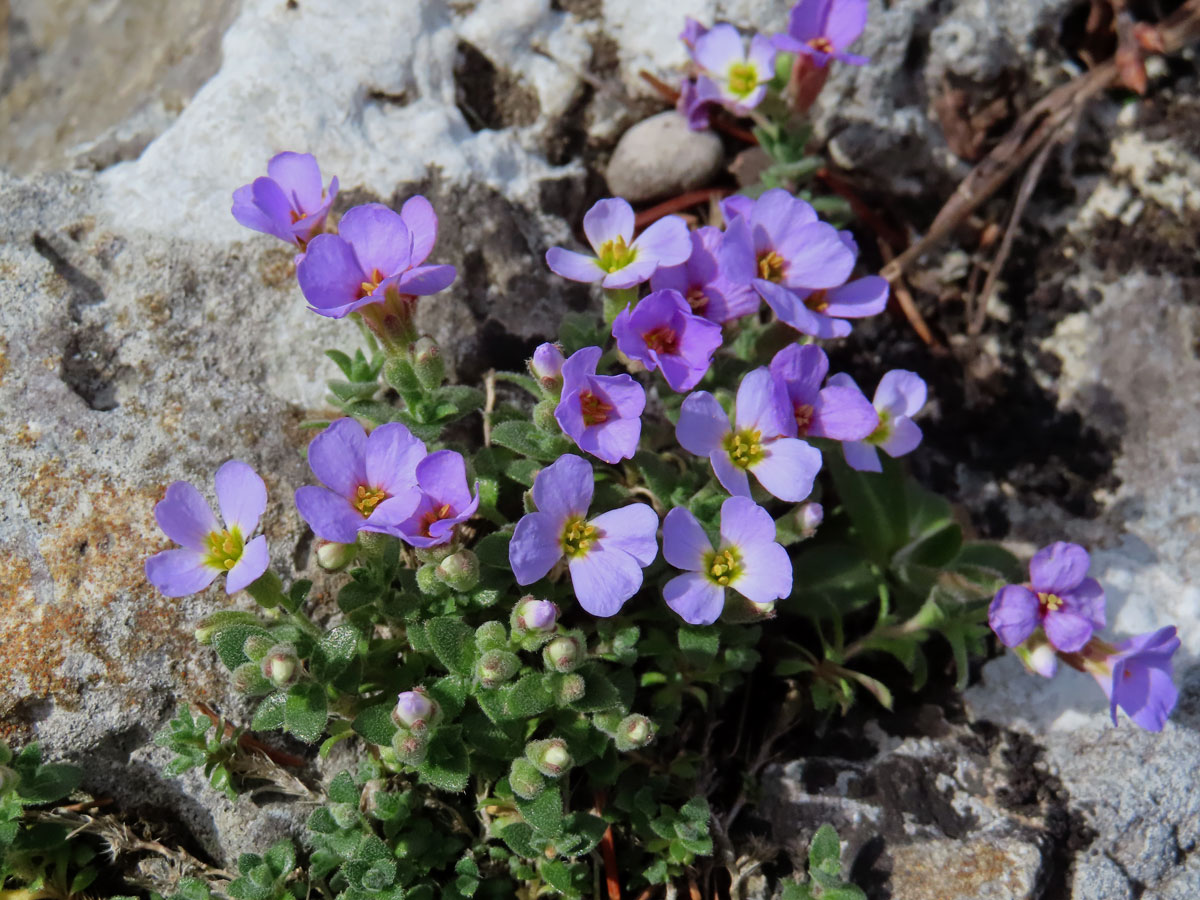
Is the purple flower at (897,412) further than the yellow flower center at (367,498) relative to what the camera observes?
Yes

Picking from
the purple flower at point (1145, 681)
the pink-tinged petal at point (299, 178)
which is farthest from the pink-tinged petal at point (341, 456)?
the purple flower at point (1145, 681)

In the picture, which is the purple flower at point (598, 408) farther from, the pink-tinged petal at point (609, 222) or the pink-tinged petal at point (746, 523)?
the pink-tinged petal at point (609, 222)

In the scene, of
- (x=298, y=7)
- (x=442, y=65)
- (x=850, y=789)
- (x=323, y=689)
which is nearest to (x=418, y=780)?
(x=323, y=689)

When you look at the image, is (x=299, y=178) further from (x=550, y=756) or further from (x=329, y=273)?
(x=550, y=756)

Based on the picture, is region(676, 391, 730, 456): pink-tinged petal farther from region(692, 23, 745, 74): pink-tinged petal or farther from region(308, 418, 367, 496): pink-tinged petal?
region(692, 23, 745, 74): pink-tinged petal

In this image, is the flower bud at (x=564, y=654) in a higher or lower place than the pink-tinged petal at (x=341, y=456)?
lower

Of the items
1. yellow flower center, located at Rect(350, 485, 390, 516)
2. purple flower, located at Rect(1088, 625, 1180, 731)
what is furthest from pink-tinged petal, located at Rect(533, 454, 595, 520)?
purple flower, located at Rect(1088, 625, 1180, 731)
